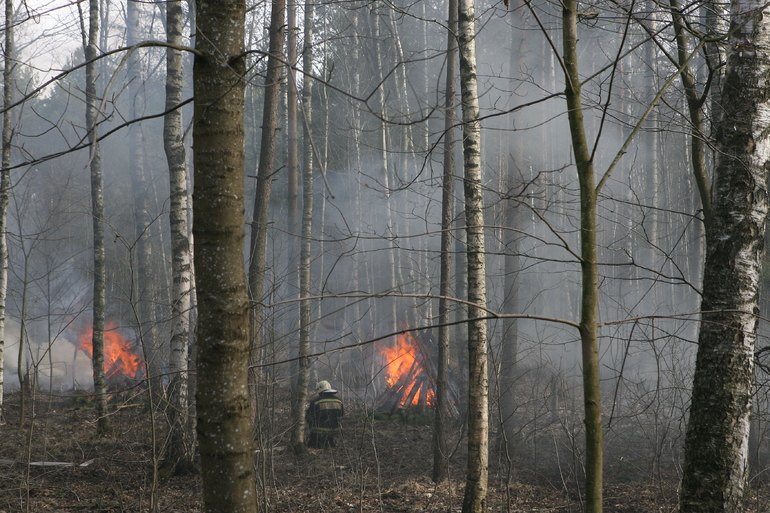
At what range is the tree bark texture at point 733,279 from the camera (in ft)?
11.5

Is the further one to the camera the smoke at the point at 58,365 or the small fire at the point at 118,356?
the smoke at the point at 58,365

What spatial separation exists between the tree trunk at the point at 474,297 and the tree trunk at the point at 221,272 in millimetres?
3884

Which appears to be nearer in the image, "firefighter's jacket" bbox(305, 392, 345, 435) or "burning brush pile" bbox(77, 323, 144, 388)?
"firefighter's jacket" bbox(305, 392, 345, 435)

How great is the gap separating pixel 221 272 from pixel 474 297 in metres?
4.21

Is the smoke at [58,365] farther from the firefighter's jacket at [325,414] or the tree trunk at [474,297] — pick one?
the tree trunk at [474,297]

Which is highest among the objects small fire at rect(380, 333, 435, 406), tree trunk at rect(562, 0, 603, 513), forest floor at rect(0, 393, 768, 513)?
tree trunk at rect(562, 0, 603, 513)

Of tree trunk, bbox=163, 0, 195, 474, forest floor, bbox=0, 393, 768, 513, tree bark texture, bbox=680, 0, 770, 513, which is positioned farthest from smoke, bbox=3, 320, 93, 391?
tree bark texture, bbox=680, 0, 770, 513

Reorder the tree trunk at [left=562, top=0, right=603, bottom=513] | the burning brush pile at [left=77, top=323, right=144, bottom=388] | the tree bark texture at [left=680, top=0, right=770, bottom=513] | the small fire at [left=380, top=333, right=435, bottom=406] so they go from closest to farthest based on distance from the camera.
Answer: the tree trunk at [left=562, top=0, right=603, bottom=513]
the tree bark texture at [left=680, top=0, right=770, bottom=513]
the small fire at [left=380, top=333, right=435, bottom=406]
the burning brush pile at [left=77, top=323, right=144, bottom=388]

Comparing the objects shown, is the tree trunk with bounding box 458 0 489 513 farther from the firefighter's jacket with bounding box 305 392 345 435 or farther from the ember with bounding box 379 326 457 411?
the ember with bounding box 379 326 457 411

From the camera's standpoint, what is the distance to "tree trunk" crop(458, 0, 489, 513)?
5742 millimetres

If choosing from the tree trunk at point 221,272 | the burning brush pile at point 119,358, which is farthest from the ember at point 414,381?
the tree trunk at point 221,272

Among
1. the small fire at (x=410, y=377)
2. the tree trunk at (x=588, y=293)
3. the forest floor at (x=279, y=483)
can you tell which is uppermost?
the tree trunk at (x=588, y=293)

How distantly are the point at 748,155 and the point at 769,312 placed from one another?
10264 millimetres

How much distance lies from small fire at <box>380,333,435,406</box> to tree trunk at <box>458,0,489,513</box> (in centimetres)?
700
